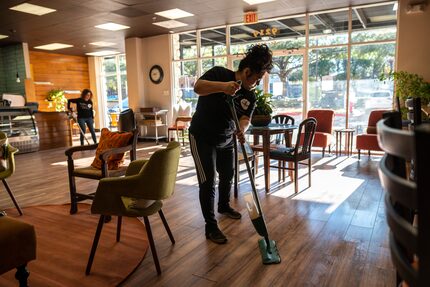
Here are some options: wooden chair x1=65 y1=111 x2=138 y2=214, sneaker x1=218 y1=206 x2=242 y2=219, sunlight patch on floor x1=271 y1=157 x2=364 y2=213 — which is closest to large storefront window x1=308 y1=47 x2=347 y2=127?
sunlight patch on floor x1=271 y1=157 x2=364 y2=213

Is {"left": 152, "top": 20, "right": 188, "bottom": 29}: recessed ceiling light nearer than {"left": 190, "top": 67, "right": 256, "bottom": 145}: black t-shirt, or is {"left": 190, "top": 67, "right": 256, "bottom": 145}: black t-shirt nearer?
{"left": 190, "top": 67, "right": 256, "bottom": 145}: black t-shirt

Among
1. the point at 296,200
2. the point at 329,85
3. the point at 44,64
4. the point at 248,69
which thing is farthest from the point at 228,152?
the point at 44,64

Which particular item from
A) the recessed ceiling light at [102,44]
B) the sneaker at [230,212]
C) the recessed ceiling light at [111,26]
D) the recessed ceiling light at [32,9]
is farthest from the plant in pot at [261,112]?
the recessed ceiling light at [102,44]

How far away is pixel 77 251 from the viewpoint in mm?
2342

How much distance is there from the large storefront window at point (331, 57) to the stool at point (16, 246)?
6041 millimetres

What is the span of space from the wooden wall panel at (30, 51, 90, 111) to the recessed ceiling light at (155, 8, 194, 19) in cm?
587

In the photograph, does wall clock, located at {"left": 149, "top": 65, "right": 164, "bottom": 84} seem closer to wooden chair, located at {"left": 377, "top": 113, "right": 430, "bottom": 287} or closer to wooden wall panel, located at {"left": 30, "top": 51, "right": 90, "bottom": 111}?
wooden wall panel, located at {"left": 30, "top": 51, "right": 90, "bottom": 111}

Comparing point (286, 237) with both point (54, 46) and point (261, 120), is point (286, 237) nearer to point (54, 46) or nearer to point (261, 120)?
point (261, 120)

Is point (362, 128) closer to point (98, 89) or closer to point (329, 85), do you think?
point (329, 85)

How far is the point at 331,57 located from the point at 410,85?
1.68 metres

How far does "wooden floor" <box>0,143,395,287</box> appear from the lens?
1.95 m

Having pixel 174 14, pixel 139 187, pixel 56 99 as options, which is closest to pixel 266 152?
pixel 139 187

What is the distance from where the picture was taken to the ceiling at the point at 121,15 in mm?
5758

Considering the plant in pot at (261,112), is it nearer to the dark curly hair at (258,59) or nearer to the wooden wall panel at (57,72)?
the dark curly hair at (258,59)
